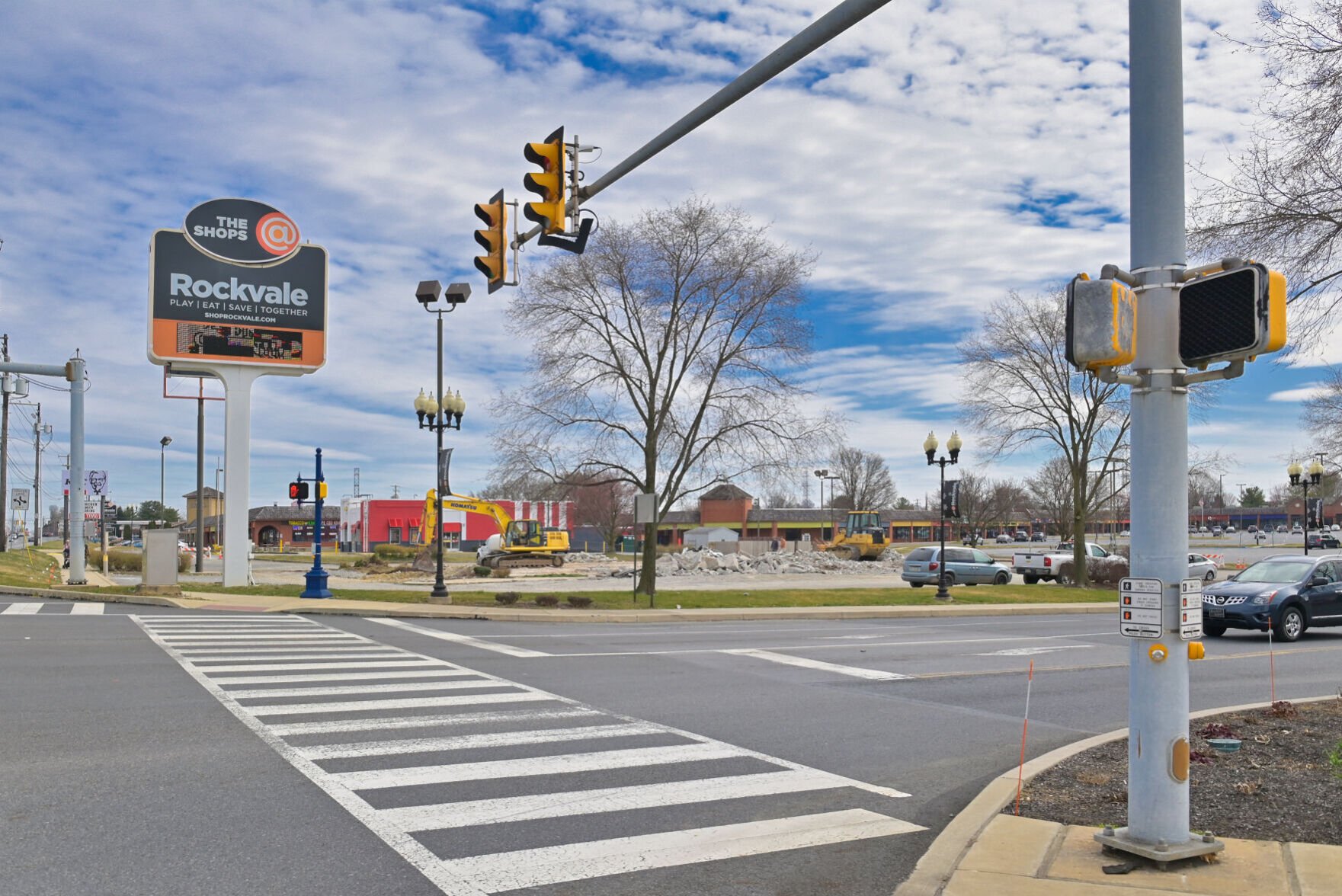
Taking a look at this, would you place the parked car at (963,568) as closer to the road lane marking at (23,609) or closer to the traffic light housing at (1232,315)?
the road lane marking at (23,609)

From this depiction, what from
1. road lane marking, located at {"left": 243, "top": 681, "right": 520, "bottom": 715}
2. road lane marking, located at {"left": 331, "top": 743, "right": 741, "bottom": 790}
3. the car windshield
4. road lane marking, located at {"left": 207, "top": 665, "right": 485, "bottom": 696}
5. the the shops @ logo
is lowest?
road lane marking, located at {"left": 207, "top": 665, "right": 485, "bottom": 696}

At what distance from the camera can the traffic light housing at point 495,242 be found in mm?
11070

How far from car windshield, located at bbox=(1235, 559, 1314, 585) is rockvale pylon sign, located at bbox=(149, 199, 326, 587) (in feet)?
84.2

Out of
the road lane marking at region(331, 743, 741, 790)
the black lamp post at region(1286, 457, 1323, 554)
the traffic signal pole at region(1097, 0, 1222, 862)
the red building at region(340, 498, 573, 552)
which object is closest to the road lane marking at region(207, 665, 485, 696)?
the road lane marking at region(331, 743, 741, 790)

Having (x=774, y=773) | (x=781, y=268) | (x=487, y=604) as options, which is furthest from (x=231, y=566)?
(x=774, y=773)

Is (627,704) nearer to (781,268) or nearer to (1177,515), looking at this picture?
(1177,515)

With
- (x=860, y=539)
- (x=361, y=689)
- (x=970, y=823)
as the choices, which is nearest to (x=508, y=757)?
(x=970, y=823)

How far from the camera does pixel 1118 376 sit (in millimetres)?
5559

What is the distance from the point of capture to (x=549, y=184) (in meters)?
10.4

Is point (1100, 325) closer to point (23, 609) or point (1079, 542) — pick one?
point (23, 609)

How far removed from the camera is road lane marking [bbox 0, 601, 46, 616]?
21562 millimetres

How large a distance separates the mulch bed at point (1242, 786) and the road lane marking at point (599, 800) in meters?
1.76

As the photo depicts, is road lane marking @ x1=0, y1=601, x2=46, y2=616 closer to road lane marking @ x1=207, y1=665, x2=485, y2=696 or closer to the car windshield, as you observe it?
road lane marking @ x1=207, y1=665, x2=485, y2=696

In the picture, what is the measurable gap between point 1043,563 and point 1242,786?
3892 centimetres
